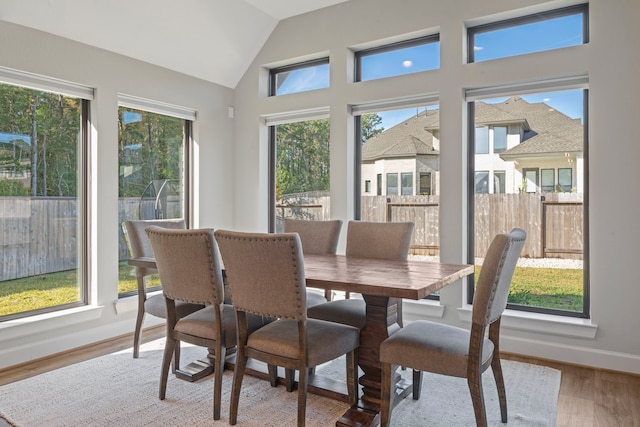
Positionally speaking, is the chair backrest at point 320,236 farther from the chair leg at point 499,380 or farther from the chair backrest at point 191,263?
the chair leg at point 499,380

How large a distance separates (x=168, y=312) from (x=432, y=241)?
91.0 inches

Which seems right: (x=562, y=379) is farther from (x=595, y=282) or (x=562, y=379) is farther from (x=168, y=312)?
(x=168, y=312)

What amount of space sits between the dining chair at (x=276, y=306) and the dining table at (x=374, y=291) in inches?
4.8

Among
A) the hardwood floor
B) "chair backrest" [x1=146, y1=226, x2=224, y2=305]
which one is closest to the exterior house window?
the hardwood floor

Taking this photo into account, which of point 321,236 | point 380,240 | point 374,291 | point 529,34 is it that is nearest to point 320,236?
point 321,236

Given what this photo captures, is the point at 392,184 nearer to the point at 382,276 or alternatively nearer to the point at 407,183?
the point at 407,183

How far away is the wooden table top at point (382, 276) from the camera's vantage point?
1.97 metres

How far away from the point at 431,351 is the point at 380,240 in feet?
4.10

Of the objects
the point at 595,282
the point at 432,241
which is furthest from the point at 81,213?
the point at 595,282

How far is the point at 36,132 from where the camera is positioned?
3430 mm

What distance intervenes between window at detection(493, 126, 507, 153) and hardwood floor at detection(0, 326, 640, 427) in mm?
1597

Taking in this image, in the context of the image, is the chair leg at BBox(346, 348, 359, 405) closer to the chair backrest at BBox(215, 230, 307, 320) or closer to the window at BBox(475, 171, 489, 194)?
the chair backrest at BBox(215, 230, 307, 320)

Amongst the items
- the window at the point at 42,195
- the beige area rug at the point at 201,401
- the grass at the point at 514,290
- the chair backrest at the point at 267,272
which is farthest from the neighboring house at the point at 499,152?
the window at the point at 42,195

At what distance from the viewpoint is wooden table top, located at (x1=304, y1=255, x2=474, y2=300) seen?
1.97 metres
